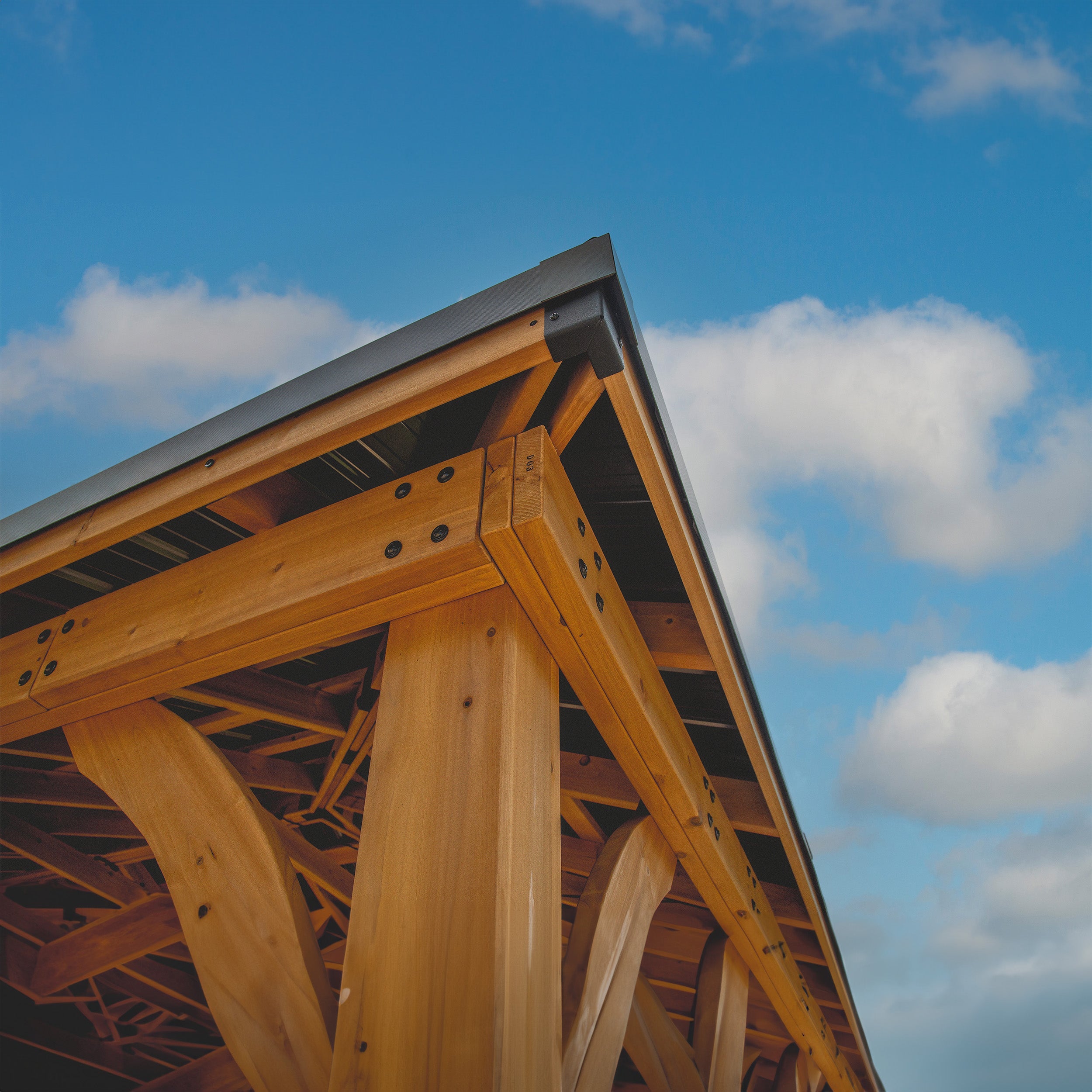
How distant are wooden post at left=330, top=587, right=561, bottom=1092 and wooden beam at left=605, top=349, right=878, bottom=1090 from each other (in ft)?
1.32

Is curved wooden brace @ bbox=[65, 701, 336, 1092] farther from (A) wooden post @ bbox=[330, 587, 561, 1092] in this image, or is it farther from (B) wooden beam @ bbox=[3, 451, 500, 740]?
(A) wooden post @ bbox=[330, 587, 561, 1092]

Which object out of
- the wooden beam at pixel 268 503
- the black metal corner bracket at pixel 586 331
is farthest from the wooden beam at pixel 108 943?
the black metal corner bracket at pixel 586 331

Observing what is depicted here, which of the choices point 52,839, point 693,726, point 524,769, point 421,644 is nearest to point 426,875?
point 524,769

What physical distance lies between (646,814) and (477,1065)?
1323 mm

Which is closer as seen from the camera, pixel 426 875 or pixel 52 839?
pixel 426 875

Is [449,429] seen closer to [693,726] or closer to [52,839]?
[693,726]

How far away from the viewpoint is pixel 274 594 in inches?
58.6

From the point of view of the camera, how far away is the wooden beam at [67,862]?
3.49 meters

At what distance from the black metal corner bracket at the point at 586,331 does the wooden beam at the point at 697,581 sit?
5 centimetres

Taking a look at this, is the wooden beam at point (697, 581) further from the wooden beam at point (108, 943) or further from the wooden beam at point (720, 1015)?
the wooden beam at point (108, 943)

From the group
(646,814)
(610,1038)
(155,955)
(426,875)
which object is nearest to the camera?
(426,875)

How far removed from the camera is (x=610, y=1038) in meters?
1.83

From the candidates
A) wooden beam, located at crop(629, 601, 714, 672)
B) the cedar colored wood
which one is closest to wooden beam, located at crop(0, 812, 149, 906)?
the cedar colored wood

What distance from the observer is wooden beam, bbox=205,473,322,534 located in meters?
1.67
